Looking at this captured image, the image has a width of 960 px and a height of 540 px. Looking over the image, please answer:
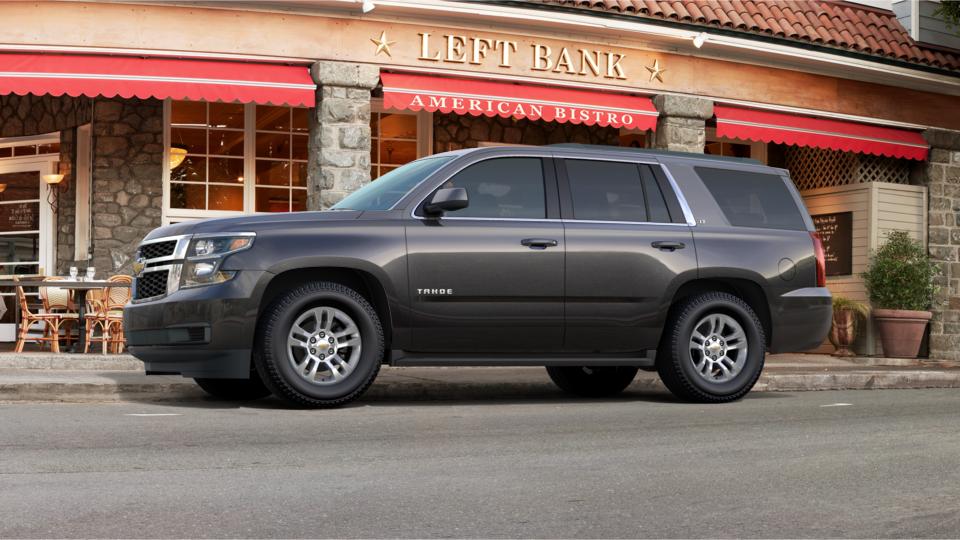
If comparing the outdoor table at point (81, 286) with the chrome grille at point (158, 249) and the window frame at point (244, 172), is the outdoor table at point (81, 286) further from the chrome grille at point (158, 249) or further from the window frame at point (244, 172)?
the chrome grille at point (158, 249)

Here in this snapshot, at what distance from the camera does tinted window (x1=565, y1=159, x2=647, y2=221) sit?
1002 centimetres

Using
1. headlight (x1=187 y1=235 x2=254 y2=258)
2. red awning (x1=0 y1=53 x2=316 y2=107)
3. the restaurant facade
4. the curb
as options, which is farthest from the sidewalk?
the restaurant facade

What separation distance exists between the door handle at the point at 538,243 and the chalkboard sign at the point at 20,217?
11.1 m

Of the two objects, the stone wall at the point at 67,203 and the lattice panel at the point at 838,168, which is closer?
the stone wall at the point at 67,203

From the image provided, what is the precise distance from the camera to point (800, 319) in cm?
1059

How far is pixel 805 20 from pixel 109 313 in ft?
34.4

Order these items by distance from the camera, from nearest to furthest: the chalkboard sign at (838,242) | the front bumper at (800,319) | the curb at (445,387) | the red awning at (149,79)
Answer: the curb at (445,387)
the front bumper at (800,319)
the red awning at (149,79)
the chalkboard sign at (838,242)

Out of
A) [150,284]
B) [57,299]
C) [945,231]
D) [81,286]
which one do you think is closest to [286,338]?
[150,284]

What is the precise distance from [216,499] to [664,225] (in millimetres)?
5263

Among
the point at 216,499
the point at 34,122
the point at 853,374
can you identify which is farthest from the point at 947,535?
the point at 34,122

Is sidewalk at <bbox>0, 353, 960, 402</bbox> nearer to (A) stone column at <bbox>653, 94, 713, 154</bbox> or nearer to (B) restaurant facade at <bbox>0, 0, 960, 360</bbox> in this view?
(B) restaurant facade at <bbox>0, 0, 960, 360</bbox>

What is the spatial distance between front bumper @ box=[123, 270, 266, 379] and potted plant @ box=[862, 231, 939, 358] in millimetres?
12361

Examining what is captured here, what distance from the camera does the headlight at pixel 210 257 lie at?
8953 mm

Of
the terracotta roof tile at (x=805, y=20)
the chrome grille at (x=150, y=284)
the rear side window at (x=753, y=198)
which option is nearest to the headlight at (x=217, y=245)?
the chrome grille at (x=150, y=284)
